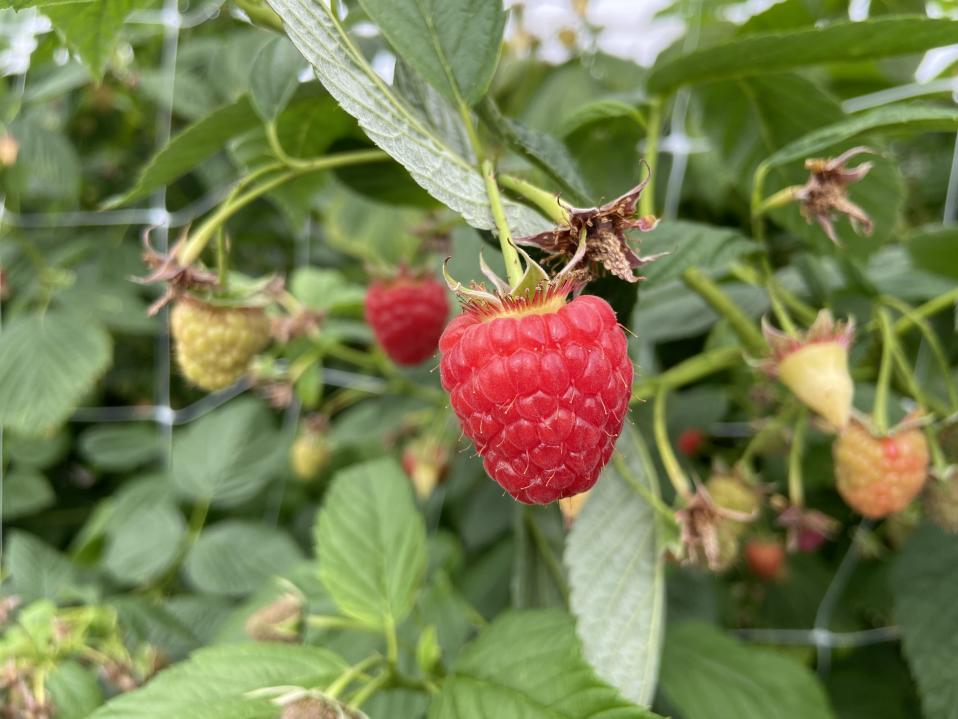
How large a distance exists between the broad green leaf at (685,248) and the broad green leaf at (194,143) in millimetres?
375

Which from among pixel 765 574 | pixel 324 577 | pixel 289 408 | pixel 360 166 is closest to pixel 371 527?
pixel 324 577

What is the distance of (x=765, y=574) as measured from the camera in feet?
3.63

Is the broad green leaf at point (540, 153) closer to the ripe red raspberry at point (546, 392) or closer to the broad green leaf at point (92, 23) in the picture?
the ripe red raspberry at point (546, 392)

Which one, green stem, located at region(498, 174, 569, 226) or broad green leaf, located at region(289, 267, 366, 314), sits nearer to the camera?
green stem, located at region(498, 174, 569, 226)

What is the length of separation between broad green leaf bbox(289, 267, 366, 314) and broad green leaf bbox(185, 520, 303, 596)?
38 centimetres

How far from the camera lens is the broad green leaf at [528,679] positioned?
0.49 m

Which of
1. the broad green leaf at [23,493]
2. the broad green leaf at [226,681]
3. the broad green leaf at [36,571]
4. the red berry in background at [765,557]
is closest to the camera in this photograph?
the broad green leaf at [226,681]

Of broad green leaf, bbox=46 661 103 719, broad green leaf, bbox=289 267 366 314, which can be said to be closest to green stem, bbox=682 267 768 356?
broad green leaf, bbox=289 267 366 314

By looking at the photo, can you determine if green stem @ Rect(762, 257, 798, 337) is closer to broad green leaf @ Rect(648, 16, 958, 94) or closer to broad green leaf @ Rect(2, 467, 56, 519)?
broad green leaf @ Rect(648, 16, 958, 94)

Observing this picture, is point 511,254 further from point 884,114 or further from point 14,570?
point 14,570

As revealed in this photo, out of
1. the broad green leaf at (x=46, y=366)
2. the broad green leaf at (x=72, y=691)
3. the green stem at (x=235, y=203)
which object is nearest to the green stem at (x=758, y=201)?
the green stem at (x=235, y=203)

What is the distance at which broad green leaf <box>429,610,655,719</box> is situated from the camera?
1.60 ft

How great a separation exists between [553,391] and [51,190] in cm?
138

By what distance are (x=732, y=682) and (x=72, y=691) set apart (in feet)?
2.11
